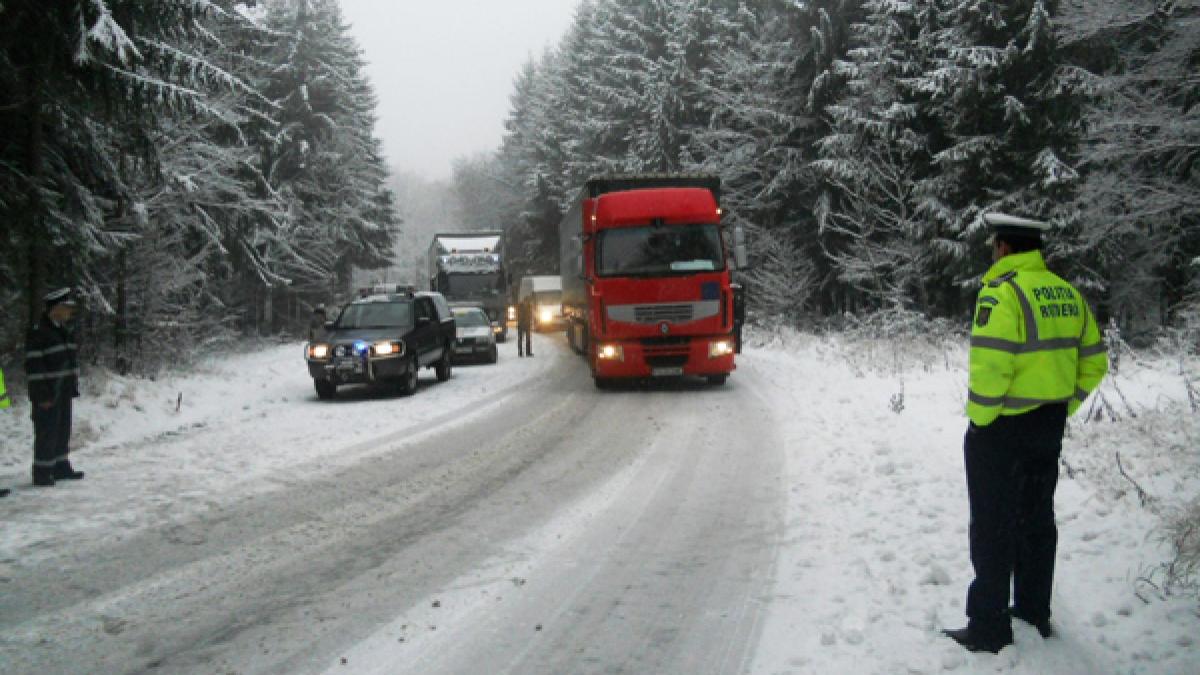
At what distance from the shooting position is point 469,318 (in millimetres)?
23906

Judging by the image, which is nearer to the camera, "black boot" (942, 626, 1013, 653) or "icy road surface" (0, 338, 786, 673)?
"black boot" (942, 626, 1013, 653)

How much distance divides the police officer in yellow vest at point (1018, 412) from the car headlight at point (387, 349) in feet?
40.6

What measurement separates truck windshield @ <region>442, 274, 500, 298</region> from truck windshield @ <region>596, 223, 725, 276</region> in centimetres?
1900

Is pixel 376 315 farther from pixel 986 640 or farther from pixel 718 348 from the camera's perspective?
pixel 986 640

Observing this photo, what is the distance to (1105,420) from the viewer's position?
8523 millimetres

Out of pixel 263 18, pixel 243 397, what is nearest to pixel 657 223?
pixel 243 397

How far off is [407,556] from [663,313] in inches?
382

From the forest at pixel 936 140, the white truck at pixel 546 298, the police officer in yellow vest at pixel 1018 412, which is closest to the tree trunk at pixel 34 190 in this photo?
the police officer in yellow vest at pixel 1018 412

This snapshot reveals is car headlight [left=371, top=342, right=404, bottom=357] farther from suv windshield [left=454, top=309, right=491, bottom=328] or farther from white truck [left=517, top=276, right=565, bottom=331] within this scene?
white truck [left=517, top=276, right=565, bottom=331]

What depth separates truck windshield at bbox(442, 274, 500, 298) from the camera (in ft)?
110

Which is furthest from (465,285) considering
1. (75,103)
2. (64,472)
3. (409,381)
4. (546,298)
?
(64,472)

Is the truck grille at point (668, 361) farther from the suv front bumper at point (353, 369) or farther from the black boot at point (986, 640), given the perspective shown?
the black boot at point (986, 640)

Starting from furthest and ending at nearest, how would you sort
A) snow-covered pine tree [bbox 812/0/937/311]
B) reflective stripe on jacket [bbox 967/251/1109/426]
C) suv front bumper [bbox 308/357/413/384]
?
snow-covered pine tree [bbox 812/0/937/311], suv front bumper [bbox 308/357/413/384], reflective stripe on jacket [bbox 967/251/1109/426]

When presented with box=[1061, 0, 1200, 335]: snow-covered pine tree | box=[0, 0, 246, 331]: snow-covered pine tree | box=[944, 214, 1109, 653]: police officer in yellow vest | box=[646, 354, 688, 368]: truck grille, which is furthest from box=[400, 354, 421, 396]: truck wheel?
box=[1061, 0, 1200, 335]: snow-covered pine tree
